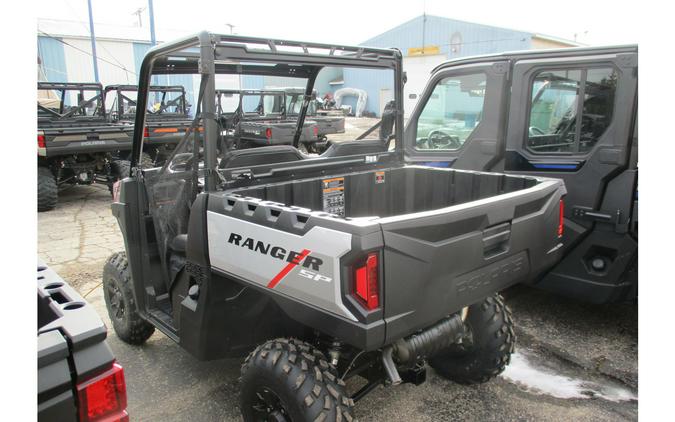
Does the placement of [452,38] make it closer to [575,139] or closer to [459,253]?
[575,139]

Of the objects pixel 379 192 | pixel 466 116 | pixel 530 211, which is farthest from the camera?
pixel 466 116

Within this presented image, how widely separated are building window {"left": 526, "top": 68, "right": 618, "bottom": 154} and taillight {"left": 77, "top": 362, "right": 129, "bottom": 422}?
144 inches

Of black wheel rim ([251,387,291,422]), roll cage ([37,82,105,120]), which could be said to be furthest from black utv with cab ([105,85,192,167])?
black wheel rim ([251,387,291,422])

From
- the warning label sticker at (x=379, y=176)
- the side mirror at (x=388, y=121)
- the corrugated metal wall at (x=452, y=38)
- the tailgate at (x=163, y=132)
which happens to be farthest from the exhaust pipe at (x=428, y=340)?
the corrugated metal wall at (x=452, y=38)

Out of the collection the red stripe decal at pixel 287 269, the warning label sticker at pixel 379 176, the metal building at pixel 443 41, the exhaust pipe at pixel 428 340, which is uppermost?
the metal building at pixel 443 41

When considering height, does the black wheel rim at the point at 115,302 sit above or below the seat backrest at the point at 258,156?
below

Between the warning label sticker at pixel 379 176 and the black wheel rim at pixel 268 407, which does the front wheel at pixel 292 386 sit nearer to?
the black wheel rim at pixel 268 407

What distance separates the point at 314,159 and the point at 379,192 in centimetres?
55

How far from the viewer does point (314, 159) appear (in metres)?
3.21

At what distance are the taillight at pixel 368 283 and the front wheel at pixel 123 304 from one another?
6.85 ft

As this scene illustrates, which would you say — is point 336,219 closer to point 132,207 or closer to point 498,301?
point 498,301

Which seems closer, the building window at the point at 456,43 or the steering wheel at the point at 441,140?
the steering wheel at the point at 441,140

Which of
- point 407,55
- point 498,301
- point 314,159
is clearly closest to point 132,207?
point 314,159

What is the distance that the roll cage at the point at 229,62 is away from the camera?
2420 millimetres
